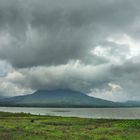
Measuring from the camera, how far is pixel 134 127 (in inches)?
2237

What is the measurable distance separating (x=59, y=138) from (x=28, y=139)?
4.43 meters

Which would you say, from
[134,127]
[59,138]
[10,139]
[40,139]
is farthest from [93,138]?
[134,127]

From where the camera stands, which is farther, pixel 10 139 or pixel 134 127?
pixel 134 127

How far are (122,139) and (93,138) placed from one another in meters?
4.27

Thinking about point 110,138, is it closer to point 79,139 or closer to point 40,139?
point 79,139

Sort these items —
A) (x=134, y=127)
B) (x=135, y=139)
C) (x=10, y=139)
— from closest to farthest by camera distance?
(x=10, y=139), (x=135, y=139), (x=134, y=127)

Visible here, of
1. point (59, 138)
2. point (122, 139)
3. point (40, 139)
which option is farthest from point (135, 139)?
point (40, 139)

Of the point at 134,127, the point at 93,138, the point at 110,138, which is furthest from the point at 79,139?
the point at 134,127

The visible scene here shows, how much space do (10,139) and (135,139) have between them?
59.7ft

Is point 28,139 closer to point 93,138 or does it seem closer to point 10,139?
point 10,139

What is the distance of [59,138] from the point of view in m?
39.9

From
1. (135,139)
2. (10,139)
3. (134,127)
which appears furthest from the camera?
(134,127)

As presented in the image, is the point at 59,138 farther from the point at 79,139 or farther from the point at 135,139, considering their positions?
the point at 135,139

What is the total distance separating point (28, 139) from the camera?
39.2 metres
